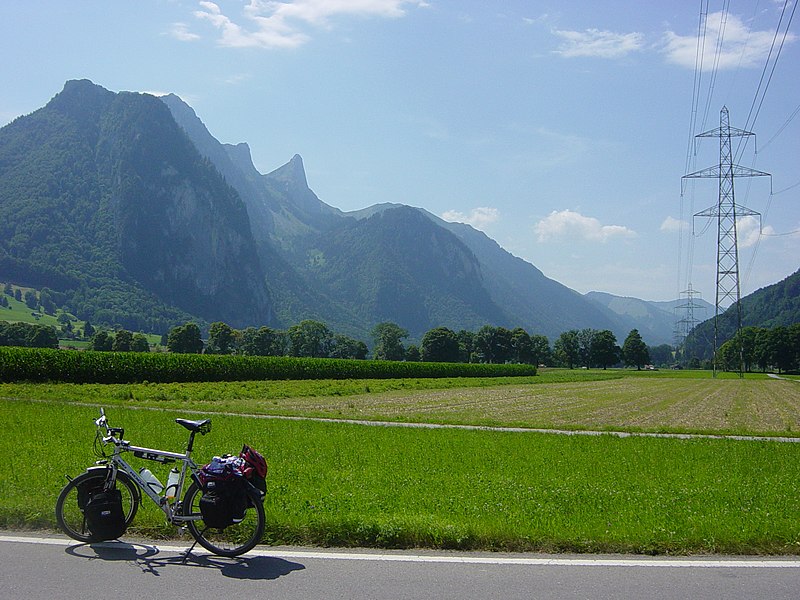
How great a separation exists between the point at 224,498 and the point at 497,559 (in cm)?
292

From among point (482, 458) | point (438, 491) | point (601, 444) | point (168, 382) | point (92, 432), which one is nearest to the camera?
point (438, 491)

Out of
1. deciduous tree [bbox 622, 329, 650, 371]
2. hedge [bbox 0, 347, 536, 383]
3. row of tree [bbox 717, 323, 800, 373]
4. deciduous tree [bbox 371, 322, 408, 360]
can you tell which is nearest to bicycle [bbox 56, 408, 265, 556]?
hedge [bbox 0, 347, 536, 383]

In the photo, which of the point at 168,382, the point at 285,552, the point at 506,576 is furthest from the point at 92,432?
the point at 168,382

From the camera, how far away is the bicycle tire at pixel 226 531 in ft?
22.2

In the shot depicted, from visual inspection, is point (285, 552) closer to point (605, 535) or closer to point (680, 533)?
point (605, 535)

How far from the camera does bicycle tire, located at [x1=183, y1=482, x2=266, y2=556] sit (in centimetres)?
678

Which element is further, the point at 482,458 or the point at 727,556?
the point at 482,458

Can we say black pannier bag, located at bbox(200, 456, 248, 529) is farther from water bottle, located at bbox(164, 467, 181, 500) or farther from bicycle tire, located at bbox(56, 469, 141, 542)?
bicycle tire, located at bbox(56, 469, 141, 542)

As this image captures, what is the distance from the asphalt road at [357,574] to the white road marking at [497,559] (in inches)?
0.4

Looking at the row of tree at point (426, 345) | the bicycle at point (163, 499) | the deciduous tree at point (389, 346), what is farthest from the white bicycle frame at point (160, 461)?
the deciduous tree at point (389, 346)

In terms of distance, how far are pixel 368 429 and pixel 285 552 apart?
13135mm

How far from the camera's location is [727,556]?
23.8 feet

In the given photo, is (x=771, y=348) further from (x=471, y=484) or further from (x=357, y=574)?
(x=357, y=574)

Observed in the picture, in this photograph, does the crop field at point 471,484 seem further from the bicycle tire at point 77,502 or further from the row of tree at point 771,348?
the row of tree at point 771,348
